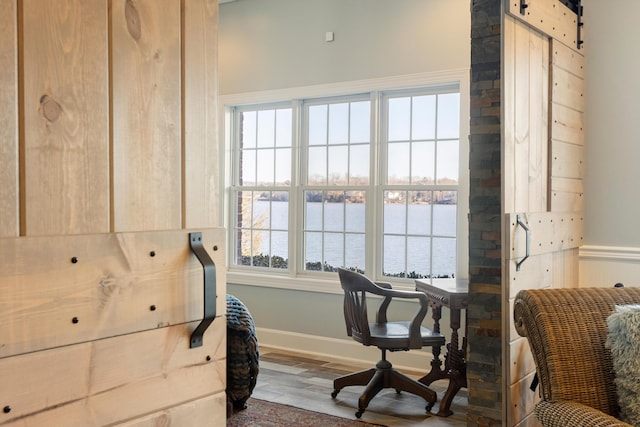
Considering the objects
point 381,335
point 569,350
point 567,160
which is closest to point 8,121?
point 569,350

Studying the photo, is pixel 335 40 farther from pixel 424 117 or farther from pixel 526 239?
pixel 526 239

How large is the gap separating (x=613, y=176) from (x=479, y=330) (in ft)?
4.47

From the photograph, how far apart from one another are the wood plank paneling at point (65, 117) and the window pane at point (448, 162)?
12.3 ft

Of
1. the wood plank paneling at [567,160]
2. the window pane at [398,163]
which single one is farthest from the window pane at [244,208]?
the wood plank paneling at [567,160]

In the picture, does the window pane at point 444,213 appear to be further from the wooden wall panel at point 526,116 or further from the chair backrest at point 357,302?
the wooden wall panel at point 526,116

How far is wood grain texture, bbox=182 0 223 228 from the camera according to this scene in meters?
1.45

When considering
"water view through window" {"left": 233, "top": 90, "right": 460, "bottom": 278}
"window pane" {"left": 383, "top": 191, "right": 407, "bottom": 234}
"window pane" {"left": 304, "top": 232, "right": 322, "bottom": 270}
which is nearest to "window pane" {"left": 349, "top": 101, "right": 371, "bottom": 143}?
"water view through window" {"left": 233, "top": 90, "right": 460, "bottom": 278}

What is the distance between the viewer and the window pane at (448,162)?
4738 mm

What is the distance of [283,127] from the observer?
5637 millimetres

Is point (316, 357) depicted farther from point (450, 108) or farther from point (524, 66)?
point (524, 66)

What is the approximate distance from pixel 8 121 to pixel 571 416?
1.79m

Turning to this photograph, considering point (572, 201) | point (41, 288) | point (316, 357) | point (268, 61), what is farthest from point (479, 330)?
point (268, 61)

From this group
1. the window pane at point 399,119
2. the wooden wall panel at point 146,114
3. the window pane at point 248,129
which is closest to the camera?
the wooden wall panel at point 146,114

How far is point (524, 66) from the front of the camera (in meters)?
2.92
